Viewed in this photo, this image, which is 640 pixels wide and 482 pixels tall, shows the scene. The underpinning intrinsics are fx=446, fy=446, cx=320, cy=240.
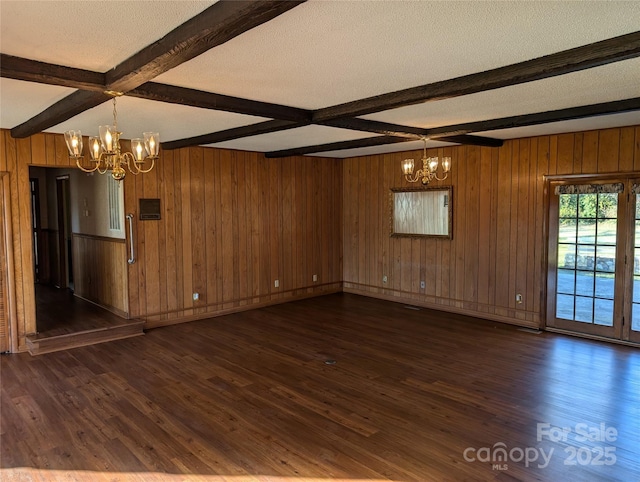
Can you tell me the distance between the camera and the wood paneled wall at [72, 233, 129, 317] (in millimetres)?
6191

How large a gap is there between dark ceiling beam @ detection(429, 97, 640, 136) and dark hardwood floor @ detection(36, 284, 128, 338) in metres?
4.82

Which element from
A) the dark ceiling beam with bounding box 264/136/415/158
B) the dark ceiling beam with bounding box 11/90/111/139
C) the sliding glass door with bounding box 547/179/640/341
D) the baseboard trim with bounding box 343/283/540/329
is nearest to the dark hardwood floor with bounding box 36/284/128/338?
the dark ceiling beam with bounding box 11/90/111/139

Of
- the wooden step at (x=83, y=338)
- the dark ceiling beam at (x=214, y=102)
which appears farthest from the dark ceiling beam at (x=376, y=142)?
the wooden step at (x=83, y=338)

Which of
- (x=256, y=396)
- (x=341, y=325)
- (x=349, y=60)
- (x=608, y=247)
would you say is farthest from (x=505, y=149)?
(x=256, y=396)

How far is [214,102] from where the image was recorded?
11.4ft

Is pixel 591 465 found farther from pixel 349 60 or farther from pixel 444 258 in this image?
pixel 444 258

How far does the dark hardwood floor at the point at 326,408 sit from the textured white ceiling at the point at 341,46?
2.54 meters

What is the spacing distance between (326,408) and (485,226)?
4004 millimetres

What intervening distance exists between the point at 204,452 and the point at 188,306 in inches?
148

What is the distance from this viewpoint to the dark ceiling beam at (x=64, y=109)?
10.6ft

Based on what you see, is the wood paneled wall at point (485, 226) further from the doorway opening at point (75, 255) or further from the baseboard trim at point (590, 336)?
the doorway opening at point (75, 255)

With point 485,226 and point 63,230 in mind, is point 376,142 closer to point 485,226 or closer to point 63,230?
point 485,226

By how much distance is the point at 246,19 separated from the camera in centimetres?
189

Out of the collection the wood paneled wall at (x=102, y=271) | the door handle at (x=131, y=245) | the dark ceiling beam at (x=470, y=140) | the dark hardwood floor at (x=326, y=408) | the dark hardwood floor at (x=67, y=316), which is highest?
the dark ceiling beam at (x=470, y=140)
